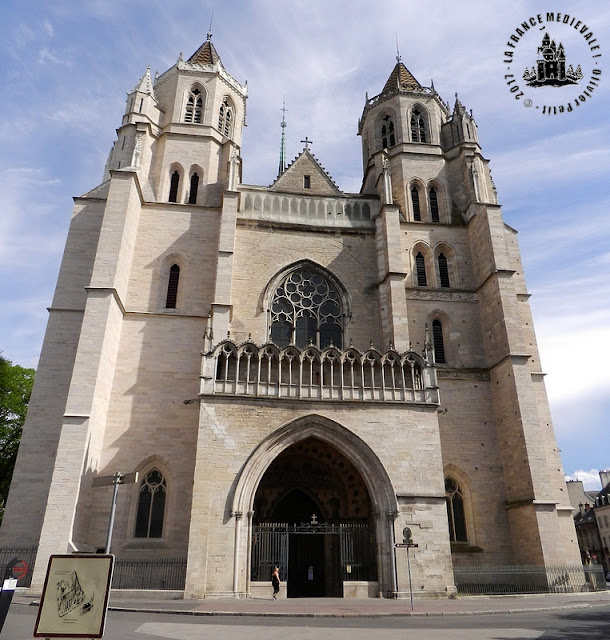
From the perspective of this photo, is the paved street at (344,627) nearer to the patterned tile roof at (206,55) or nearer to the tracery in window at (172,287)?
the tracery in window at (172,287)


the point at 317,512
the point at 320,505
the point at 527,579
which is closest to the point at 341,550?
the point at 320,505

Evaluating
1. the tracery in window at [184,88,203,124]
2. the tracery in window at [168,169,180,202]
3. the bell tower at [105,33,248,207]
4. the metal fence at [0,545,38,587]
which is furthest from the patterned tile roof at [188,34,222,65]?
the metal fence at [0,545,38,587]

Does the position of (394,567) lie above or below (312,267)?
below

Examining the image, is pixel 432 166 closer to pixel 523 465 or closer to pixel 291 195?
pixel 291 195

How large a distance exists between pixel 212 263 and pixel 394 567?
41.5ft

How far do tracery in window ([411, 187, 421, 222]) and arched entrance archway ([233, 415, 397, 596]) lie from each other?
39.1 feet

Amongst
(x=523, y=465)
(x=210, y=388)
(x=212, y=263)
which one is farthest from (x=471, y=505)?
(x=212, y=263)

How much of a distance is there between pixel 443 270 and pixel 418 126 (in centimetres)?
844

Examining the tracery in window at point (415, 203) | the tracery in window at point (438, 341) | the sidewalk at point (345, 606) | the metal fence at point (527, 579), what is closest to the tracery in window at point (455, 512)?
the metal fence at point (527, 579)

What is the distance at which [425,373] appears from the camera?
15938 millimetres

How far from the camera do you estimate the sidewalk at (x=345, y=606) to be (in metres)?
10.3

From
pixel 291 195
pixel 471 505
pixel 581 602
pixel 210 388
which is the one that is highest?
pixel 291 195

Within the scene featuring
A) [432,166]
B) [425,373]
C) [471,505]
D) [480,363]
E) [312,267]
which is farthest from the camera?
[432,166]

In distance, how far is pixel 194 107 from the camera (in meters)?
24.2
